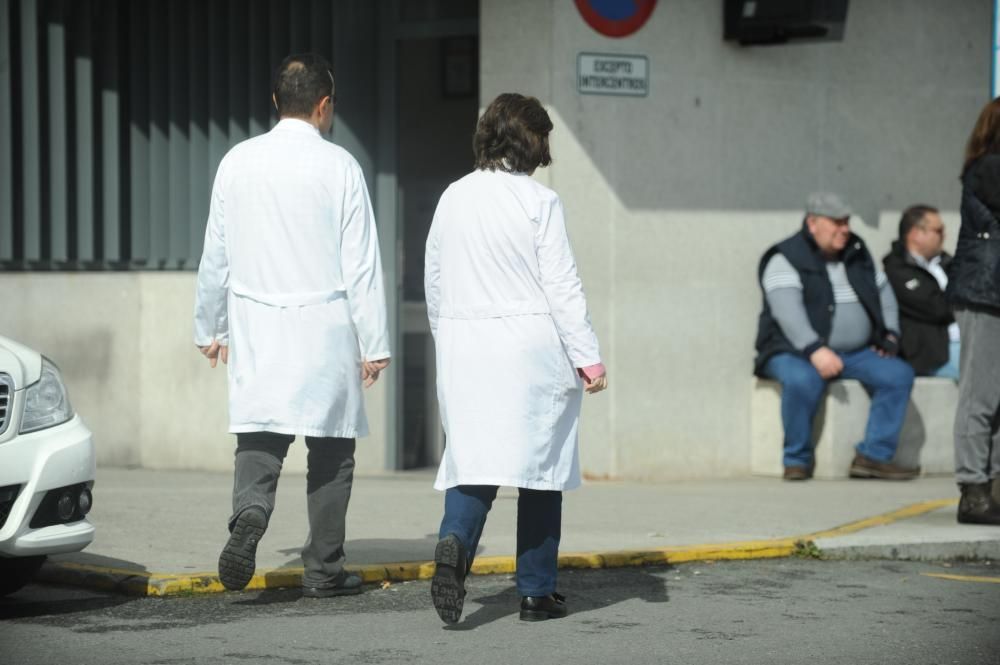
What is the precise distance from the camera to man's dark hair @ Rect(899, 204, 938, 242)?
1095cm

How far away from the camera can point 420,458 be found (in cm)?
1136

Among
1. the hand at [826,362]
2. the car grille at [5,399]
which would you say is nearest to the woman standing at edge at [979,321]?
the hand at [826,362]

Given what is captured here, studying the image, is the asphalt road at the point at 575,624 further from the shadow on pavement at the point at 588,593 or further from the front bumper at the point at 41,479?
the front bumper at the point at 41,479

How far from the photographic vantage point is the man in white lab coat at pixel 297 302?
6.17 meters

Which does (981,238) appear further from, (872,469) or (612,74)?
(612,74)

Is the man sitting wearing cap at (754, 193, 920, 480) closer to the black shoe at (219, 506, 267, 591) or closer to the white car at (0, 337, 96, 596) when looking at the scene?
the black shoe at (219, 506, 267, 591)

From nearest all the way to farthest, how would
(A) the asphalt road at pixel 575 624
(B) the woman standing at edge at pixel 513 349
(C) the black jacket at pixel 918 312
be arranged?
(A) the asphalt road at pixel 575 624 < (B) the woman standing at edge at pixel 513 349 < (C) the black jacket at pixel 918 312

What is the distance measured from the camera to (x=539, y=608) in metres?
6.05

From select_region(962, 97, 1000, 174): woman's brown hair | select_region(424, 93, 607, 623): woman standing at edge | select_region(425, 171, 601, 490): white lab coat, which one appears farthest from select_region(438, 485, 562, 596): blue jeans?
select_region(962, 97, 1000, 174): woman's brown hair

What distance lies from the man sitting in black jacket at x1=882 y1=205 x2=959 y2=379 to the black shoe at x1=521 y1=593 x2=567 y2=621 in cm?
550

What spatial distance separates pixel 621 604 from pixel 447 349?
1207mm

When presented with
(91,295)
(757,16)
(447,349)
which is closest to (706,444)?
(757,16)

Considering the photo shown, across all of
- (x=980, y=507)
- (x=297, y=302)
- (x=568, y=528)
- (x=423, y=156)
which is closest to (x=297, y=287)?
(x=297, y=302)

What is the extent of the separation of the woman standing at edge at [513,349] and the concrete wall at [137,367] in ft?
15.8
